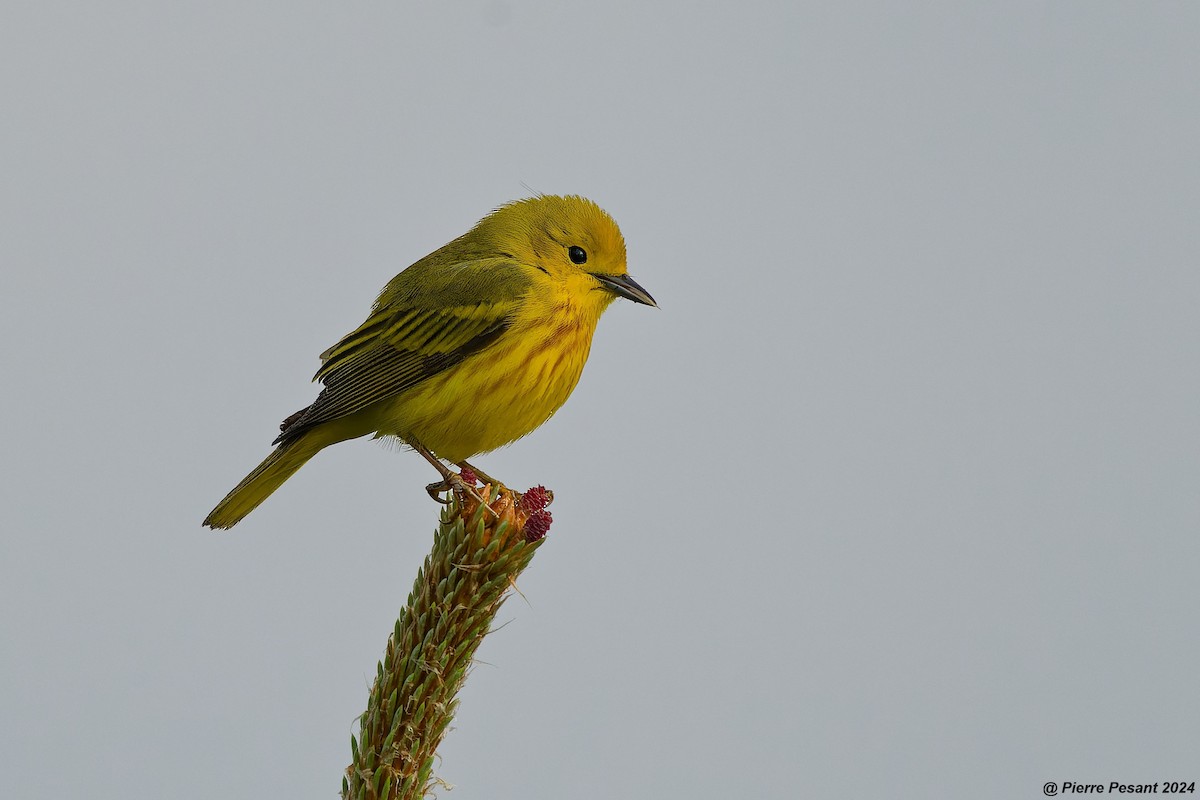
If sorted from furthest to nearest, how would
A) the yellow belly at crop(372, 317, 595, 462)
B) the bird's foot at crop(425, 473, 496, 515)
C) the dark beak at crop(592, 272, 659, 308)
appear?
the dark beak at crop(592, 272, 659, 308), the yellow belly at crop(372, 317, 595, 462), the bird's foot at crop(425, 473, 496, 515)

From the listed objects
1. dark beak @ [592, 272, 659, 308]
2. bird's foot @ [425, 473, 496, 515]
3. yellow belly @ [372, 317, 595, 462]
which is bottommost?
bird's foot @ [425, 473, 496, 515]

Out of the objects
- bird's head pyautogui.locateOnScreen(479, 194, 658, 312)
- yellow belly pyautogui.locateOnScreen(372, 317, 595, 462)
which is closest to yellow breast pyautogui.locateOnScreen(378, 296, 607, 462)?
yellow belly pyautogui.locateOnScreen(372, 317, 595, 462)

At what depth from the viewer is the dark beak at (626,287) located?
16.3 ft

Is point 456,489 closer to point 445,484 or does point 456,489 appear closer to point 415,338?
point 445,484

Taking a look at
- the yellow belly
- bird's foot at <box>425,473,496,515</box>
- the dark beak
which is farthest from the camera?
the dark beak

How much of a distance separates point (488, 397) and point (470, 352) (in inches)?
8.0

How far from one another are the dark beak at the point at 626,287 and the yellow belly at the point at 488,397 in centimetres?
39

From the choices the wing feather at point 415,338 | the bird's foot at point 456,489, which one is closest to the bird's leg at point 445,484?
the bird's foot at point 456,489

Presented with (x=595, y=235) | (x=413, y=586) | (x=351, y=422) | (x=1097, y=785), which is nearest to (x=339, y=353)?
(x=351, y=422)

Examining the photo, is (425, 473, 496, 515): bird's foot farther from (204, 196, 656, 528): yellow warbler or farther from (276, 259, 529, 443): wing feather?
(276, 259, 529, 443): wing feather

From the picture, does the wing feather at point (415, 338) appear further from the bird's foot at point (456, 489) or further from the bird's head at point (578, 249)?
the bird's foot at point (456, 489)

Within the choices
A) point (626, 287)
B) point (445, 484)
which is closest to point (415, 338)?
point (445, 484)

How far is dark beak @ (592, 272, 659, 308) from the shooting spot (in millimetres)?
4980

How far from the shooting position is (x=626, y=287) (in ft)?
16.4
